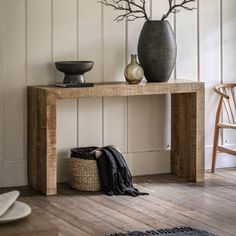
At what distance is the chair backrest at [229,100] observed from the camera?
5926 mm

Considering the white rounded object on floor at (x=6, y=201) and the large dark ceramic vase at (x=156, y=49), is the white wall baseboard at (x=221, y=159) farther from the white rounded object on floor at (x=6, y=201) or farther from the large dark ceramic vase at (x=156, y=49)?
the white rounded object on floor at (x=6, y=201)

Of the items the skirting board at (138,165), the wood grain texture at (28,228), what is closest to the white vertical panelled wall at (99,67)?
the skirting board at (138,165)

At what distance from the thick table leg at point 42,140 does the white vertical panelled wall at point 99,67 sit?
12 cm

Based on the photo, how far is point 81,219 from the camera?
4.39 metres

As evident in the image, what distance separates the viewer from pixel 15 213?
264 cm

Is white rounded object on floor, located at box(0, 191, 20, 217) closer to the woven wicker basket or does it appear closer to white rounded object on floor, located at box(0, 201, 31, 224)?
white rounded object on floor, located at box(0, 201, 31, 224)

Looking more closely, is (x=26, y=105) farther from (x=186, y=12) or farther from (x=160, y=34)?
(x=186, y=12)

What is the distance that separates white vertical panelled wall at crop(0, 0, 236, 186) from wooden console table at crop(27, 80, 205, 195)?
125mm

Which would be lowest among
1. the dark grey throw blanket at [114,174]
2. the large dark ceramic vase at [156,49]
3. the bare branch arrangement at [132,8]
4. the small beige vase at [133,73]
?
the dark grey throw blanket at [114,174]

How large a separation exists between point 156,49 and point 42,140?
115cm

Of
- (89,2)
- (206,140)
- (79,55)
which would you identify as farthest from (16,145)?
(206,140)

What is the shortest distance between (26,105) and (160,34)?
1190 mm

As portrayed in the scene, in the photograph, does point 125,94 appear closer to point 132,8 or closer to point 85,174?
point 85,174

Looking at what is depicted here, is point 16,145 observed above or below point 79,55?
below
